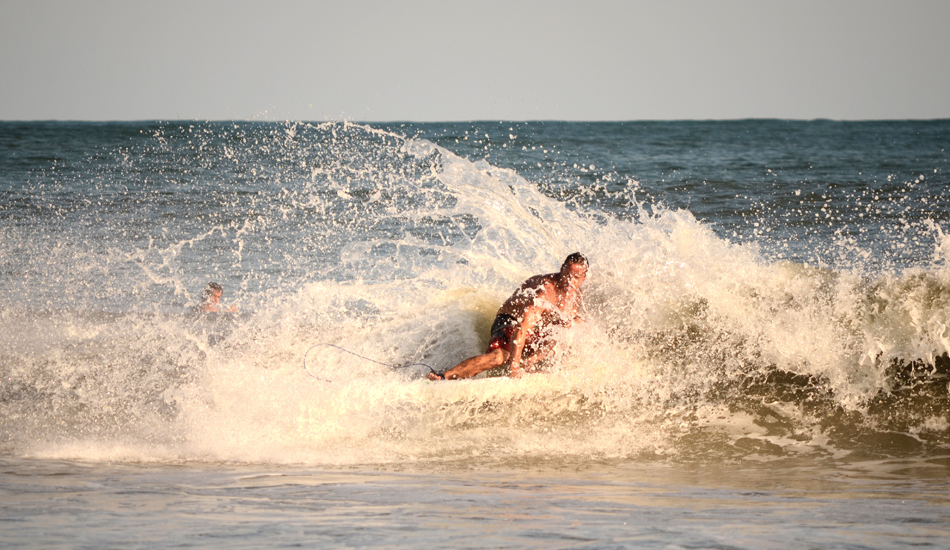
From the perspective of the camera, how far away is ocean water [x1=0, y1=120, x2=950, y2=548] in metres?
3.45

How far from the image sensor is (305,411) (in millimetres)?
5445

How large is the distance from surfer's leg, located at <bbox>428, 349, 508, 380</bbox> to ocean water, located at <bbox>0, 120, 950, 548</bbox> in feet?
1.03

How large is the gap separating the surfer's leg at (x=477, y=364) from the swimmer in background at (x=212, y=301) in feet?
12.6

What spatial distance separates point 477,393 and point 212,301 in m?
4.41

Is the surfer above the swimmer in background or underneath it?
above

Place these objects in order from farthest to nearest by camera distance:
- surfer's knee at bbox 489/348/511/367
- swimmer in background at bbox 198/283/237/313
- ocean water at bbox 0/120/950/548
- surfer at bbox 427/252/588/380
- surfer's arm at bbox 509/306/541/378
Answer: swimmer in background at bbox 198/283/237/313
surfer's knee at bbox 489/348/511/367
surfer at bbox 427/252/588/380
surfer's arm at bbox 509/306/541/378
ocean water at bbox 0/120/950/548

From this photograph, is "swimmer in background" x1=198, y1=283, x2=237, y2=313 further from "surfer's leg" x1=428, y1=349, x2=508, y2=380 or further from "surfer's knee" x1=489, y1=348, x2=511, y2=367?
"surfer's knee" x1=489, y1=348, x2=511, y2=367

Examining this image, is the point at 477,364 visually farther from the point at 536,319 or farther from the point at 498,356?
the point at 536,319

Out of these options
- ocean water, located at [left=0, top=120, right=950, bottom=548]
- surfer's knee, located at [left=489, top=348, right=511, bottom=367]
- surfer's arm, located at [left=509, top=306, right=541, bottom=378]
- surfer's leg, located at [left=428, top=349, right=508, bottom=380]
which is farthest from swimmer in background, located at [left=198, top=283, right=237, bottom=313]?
surfer's arm, located at [left=509, top=306, right=541, bottom=378]

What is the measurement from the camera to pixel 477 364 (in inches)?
239

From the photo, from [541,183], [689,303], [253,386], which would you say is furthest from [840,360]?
[541,183]

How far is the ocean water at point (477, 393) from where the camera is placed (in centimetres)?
345

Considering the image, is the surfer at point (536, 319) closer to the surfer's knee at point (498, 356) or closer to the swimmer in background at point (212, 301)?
the surfer's knee at point (498, 356)

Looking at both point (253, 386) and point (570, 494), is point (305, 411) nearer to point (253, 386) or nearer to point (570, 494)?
point (253, 386)
